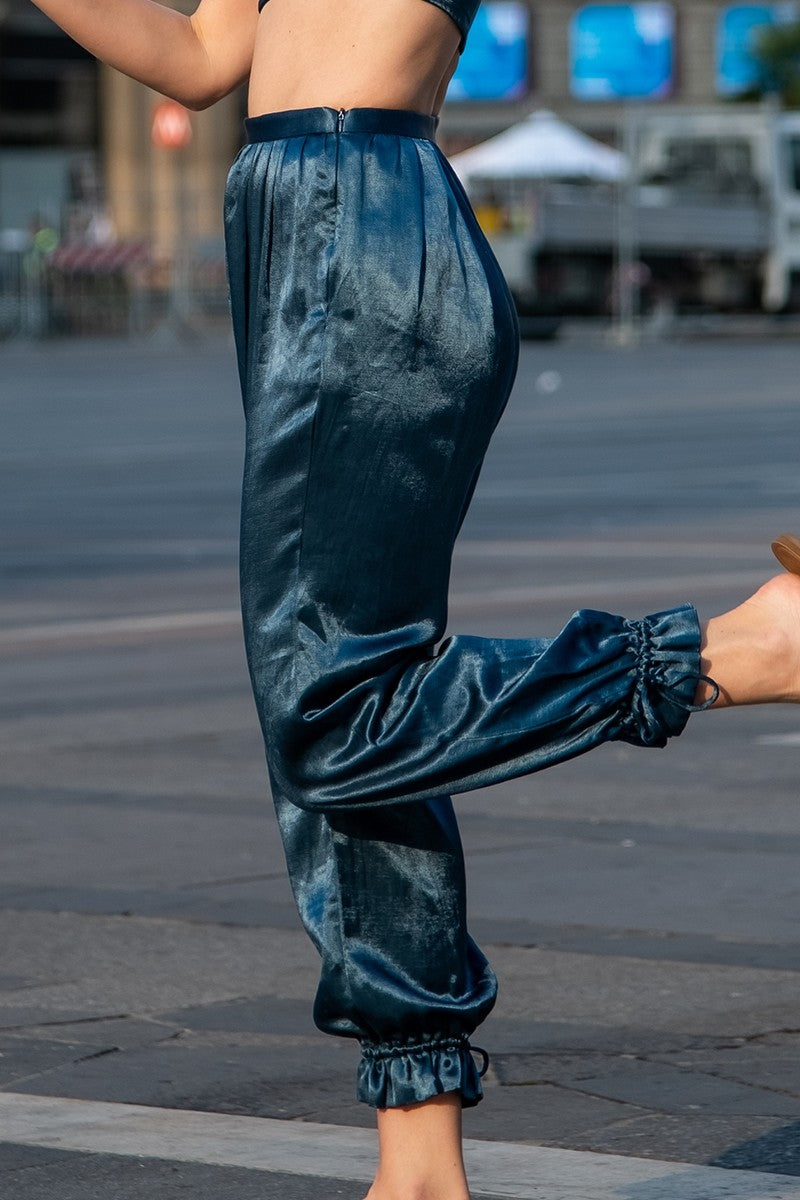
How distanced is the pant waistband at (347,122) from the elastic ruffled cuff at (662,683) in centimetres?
65

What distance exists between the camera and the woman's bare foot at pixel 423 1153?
3074mm

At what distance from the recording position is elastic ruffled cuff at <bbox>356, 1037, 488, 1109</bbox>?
305cm

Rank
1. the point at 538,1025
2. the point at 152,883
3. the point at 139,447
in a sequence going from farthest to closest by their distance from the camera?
the point at 139,447 < the point at 152,883 < the point at 538,1025

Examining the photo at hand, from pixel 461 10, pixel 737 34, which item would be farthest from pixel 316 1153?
pixel 737 34

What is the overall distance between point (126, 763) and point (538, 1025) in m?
2.98

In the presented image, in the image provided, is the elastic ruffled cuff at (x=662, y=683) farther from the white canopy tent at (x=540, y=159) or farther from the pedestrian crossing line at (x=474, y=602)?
the white canopy tent at (x=540, y=159)

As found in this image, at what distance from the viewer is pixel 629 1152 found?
145 inches

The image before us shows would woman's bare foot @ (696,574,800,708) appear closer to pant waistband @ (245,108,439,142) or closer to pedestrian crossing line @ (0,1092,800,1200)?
pant waistband @ (245,108,439,142)

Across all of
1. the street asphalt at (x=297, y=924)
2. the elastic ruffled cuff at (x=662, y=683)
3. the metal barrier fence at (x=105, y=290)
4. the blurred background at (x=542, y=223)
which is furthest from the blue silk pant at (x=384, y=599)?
the metal barrier fence at (x=105, y=290)

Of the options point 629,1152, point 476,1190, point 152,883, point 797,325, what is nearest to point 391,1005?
point 476,1190

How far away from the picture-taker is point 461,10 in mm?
3049

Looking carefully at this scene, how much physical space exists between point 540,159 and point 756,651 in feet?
125

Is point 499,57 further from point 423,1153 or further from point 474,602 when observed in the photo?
point 423,1153

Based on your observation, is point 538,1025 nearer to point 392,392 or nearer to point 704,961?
point 704,961
